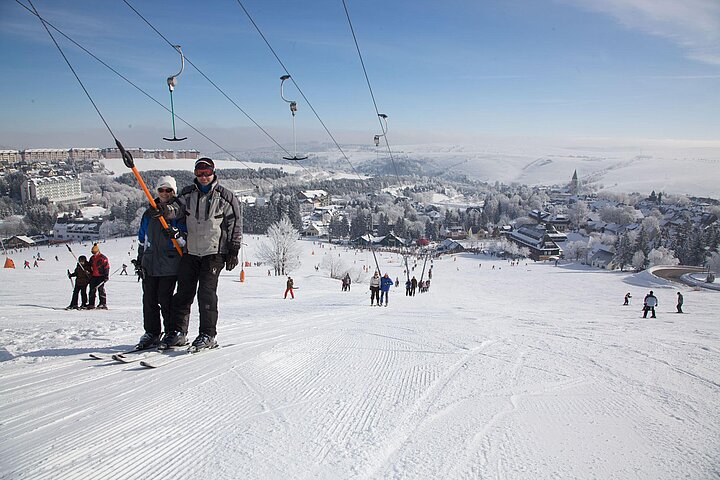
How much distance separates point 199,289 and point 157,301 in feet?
1.85

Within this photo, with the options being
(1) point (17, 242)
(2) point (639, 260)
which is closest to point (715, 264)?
(2) point (639, 260)

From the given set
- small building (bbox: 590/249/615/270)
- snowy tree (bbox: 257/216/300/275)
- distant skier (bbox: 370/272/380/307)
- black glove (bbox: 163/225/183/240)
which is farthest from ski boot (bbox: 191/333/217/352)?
small building (bbox: 590/249/615/270)

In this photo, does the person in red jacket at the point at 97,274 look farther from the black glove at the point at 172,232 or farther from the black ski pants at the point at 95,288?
the black glove at the point at 172,232

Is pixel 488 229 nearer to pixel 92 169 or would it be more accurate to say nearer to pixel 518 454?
pixel 518 454

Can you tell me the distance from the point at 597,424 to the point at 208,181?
4108 mm

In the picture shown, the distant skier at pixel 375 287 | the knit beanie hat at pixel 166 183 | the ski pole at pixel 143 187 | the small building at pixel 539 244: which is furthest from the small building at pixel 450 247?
the ski pole at pixel 143 187

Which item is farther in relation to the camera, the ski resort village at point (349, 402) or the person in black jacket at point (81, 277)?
the person in black jacket at point (81, 277)

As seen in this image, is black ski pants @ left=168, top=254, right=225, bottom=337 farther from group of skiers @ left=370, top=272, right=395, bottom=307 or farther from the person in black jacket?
group of skiers @ left=370, top=272, right=395, bottom=307

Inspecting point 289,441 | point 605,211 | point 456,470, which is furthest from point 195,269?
point 605,211

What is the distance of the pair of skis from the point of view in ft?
12.9

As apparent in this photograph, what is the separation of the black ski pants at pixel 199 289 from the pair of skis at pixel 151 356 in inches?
9.9

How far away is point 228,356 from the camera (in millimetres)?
4371

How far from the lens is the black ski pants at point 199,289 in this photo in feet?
14.6

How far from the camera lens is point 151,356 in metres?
4.13
